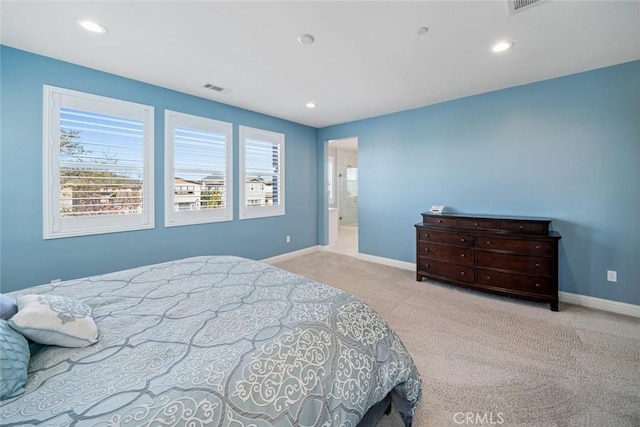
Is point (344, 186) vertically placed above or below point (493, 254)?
above

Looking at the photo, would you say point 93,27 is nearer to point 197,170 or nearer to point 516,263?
point 197,170

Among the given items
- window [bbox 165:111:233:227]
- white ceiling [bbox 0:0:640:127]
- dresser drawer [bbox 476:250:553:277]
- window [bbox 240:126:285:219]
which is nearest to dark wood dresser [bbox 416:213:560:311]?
dresser drawer [bbox 476:250:553:277]

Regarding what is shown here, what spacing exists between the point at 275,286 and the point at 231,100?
125 inches

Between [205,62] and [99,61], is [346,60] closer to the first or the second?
[205,62]

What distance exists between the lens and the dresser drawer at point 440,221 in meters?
3.45

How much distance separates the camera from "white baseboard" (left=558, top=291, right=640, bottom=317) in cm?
272

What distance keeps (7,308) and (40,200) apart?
202 centimetres

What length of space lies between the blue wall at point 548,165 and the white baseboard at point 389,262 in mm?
108

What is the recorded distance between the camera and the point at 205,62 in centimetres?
267

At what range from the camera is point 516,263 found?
2.97 metres

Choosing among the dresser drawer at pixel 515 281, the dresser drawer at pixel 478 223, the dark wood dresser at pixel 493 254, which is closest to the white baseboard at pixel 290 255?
the dark wood dresser at pixel 493 254

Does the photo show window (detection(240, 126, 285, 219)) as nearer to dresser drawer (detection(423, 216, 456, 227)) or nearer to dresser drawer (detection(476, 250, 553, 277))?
dresser drawer (detection(423, 216, 456, 227))

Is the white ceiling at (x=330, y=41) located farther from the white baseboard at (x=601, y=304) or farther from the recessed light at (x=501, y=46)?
the white baseboard at (x=601, y=304)

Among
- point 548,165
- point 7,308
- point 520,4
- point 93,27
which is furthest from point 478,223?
point 93,27
